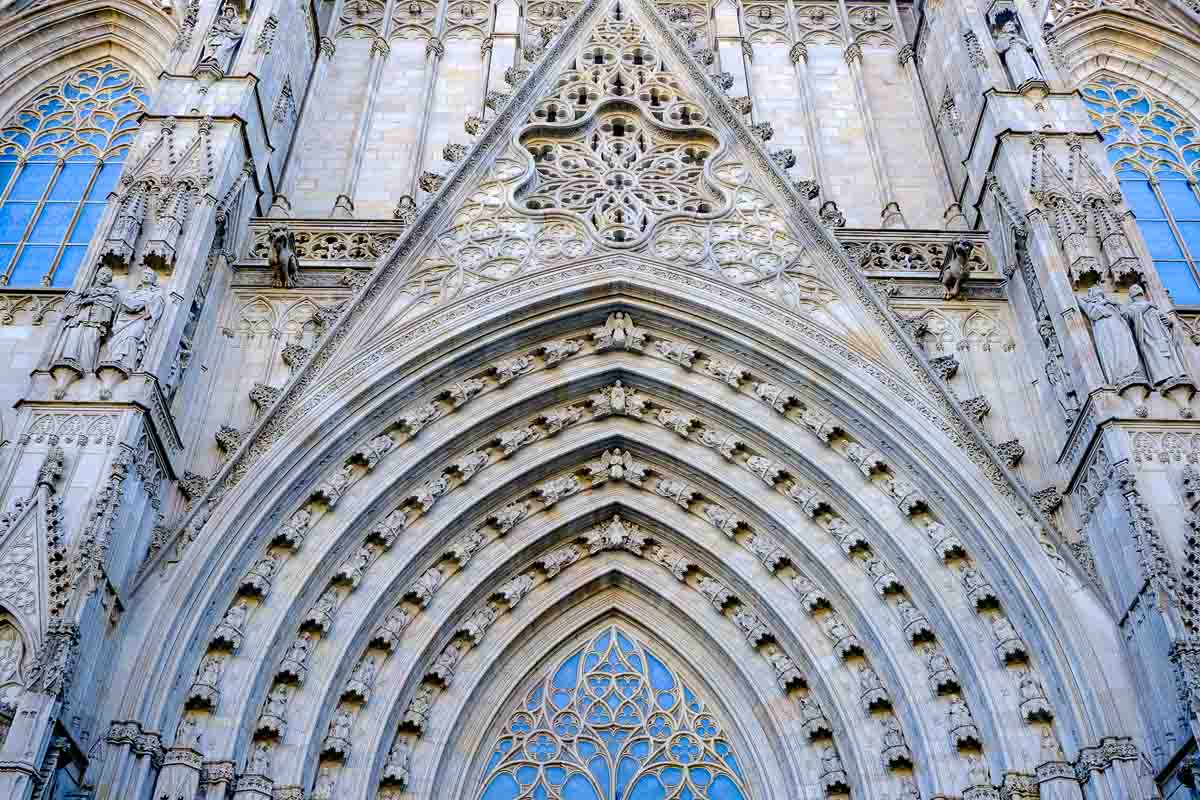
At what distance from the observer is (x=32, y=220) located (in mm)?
14891

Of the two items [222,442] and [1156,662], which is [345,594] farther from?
[1156,662]

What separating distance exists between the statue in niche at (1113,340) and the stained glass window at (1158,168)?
3747 millimetres

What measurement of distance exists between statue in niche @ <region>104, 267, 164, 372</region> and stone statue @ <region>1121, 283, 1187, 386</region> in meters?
8.72

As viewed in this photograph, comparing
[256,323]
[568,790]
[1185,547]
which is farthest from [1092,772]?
[256,323]

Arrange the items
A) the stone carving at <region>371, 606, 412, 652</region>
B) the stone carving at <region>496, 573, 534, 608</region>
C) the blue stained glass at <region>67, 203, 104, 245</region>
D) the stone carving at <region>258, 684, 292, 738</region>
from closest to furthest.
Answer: the stone carving at <region>258, 684, 292, 738</region> < the stone carving at <region>371, 606, 412, 652</region> < the stone carving at <region>496, 573, 534, 608</region> < the blue stained glass at <region>67, 203, 104, 245</region>

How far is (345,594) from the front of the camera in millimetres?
11336

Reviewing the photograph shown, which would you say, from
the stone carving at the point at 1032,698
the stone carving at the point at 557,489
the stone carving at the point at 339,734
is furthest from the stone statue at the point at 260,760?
the stone carving at the point at 1032,698

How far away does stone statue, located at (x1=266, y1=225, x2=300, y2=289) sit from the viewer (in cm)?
1279

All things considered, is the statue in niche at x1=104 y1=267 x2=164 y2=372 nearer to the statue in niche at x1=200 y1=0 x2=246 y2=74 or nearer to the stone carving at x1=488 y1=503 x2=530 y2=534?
the statue in niche at x1=200 y1=0 x2=246 y2=74

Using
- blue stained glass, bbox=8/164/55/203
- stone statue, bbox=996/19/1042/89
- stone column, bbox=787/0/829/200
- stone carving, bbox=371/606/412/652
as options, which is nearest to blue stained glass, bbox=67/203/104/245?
blue stained glass, bbox=8/164/55/203

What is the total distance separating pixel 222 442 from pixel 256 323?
182cm

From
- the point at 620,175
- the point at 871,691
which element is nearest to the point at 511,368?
the point at 620,175

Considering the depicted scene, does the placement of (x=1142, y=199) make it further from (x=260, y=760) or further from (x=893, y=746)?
(x=260, y=760)

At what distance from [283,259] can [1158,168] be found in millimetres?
11372
